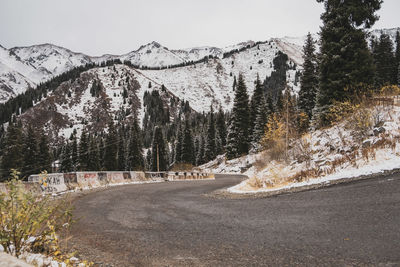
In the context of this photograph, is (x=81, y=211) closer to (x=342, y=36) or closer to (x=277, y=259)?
(x=277, y=259)

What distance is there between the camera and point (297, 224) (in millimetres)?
5246

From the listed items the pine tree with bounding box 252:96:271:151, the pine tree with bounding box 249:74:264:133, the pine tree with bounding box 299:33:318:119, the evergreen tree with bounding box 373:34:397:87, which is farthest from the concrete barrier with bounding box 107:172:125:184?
the evergreen tree with bounding box 373:34:397:87

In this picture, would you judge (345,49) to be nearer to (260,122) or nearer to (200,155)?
(260,122)

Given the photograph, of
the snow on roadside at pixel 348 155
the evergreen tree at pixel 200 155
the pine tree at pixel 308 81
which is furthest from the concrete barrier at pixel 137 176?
the evergreen tree at pixel 200 155

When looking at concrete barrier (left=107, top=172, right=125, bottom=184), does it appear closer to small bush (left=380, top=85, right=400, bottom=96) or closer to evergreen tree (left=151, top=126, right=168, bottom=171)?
small bush (left=380, top=85, right=400, bottom=96)

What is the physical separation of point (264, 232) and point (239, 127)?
4699 centimetres

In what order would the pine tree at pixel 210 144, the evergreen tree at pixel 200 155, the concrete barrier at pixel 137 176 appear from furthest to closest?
1. the evergreen tree at pixel 200 155
2. the pine tree at pixel 210 144
3. the concrete barrier at pixel 137 176

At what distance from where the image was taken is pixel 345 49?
59.6 ft

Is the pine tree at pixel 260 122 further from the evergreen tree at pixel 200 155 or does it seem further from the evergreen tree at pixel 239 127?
the evergreen tree at pixel 200 155

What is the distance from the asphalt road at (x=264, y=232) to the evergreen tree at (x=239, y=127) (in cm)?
4373

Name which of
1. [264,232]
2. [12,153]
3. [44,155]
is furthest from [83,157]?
[264,232]

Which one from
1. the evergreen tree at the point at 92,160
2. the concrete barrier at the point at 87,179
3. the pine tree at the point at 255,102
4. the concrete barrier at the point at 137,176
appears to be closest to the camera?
the concrete barrier at the point at 87,179

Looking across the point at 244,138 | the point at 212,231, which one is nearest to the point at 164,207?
the point at 212,231

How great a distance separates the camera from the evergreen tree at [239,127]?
51344mm
